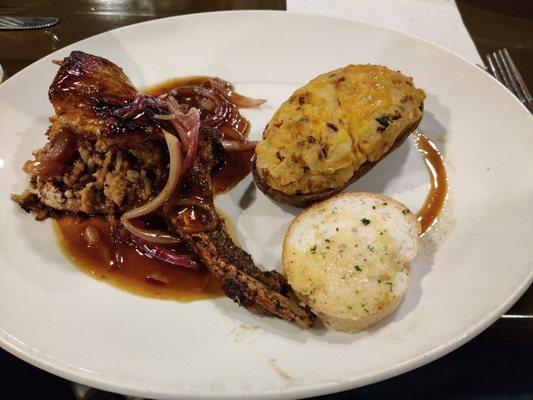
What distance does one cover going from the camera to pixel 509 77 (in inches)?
128

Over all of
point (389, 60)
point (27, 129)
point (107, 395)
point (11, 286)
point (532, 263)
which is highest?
point (389, 60)

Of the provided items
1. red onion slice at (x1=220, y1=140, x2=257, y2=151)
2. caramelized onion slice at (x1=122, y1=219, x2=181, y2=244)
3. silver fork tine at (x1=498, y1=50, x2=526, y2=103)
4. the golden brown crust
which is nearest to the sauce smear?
caramelized onion slice at (x1=122, y1=219, x2=181, y2=244)

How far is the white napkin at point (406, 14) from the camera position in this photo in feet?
12.1

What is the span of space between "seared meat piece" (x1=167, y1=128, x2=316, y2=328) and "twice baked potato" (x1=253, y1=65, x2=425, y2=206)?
36 cm

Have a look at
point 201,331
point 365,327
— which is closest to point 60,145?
point 201,331

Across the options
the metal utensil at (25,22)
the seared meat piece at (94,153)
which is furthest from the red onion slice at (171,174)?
the metal utensil at (25,22)

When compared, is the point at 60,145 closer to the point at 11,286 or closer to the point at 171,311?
the point at 11,286

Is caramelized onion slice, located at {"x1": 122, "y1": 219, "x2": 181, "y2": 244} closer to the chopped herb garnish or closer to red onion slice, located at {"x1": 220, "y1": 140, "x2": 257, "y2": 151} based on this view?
red onion slice, located at {"x1": 220, "y1": 140, "x2": 257, "y2": 151}

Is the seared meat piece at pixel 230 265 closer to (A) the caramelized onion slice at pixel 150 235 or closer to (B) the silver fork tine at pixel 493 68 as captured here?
(A) the caramelized onion slice at pixel 150 235

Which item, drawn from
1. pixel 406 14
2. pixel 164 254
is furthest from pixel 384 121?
pixel 406 14

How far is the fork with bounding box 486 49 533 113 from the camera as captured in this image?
3.11 meters

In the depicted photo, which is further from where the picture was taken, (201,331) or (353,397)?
(353,397)

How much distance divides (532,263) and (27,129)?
3074mm

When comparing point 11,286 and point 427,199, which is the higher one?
point 427,199
